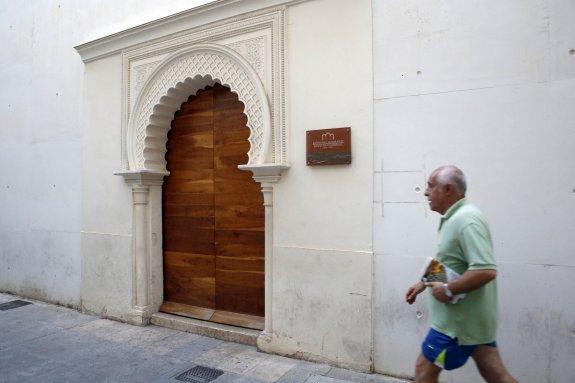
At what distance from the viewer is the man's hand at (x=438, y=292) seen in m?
2.20

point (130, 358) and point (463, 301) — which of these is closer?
point (463, 301)

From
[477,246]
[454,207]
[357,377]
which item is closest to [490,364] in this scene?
[477,246]

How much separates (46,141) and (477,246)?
6164 mm

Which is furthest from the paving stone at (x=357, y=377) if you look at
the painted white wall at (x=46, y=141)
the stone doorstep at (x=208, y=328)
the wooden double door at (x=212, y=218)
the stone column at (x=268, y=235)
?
the painted white wall at (x=46, y=141)

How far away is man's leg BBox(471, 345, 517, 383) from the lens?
7.13 feet

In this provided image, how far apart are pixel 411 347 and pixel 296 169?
1.85 m

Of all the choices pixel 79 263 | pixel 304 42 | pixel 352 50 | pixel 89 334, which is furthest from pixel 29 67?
pixel 352 50

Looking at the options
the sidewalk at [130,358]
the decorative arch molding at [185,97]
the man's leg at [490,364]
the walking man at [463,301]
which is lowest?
the sidewalk at [130,358]

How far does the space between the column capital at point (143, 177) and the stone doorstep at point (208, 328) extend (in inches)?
63.0

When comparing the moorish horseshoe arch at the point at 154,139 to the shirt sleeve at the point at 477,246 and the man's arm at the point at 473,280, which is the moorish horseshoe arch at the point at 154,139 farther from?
the man's arm at the point at 473,280

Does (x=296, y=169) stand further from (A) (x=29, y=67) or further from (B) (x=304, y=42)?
(A) (x=29, y=67)

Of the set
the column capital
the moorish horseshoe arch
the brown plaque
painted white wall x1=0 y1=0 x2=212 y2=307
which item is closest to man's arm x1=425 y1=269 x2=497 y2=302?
the brown plaque

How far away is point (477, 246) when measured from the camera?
2117 mm

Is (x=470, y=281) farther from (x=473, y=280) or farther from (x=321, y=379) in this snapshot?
(x=321, y=379)
